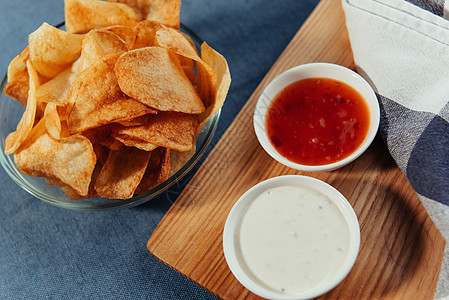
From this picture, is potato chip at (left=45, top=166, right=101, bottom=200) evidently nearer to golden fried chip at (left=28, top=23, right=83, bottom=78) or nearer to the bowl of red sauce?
golden fried chip at (left=28, top=23, right=83, bottom=78)

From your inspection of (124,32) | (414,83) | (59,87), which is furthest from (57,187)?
(414,83)

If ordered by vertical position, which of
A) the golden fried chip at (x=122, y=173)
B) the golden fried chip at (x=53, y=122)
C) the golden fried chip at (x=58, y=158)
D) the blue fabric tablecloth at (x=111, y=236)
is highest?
the golden fried chip at (x=53, y=122)

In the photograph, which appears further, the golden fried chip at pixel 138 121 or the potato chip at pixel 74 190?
the potato chip at pixel 74 190

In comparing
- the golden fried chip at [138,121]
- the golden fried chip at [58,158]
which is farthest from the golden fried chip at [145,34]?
the golden fried chip at [58,158]

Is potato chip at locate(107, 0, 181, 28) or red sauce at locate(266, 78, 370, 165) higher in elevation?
potato chip at locate(107, 0, 181, 28)

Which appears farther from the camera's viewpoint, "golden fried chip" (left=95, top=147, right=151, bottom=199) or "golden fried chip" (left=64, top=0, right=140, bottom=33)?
"golden fried chip" (left=64, top=0, right=140, bottom=33)

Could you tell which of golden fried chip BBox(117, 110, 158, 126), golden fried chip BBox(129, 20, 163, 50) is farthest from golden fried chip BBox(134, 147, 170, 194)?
golden fried chip BBox(129, 20, 163, 50)

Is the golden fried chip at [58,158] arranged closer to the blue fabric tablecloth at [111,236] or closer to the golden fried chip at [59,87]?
the golden fried chip at [59,87]
